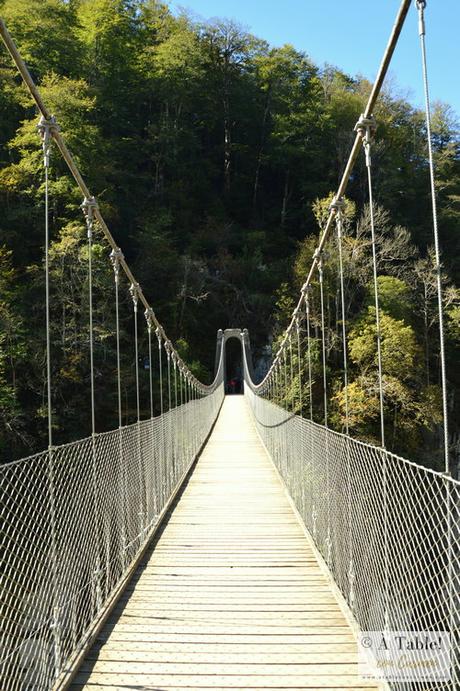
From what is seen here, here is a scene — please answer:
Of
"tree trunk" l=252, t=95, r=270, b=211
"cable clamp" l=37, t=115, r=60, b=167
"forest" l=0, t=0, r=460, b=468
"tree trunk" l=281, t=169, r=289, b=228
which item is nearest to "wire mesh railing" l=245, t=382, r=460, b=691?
"cable clamp" l=37, t=115, r=60, b=167

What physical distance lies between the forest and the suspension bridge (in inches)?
338

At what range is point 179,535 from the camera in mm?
3371

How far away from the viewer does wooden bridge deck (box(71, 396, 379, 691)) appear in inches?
66.5

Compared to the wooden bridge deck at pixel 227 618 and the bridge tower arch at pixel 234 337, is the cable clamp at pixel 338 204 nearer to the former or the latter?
the wooden bridge deck at pixel 227 618

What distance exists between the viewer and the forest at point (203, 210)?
13.4m

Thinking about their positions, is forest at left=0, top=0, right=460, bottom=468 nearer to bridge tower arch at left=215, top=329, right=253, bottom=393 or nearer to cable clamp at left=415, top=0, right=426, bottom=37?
bridge tower arch at left=215, top=329, right=253, bottom=393

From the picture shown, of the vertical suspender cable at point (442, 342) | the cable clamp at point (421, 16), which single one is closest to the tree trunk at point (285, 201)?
the cable clamp at point (421, 16)

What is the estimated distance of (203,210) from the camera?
26.2 meters

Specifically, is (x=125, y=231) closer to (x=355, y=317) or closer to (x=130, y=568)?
(x=355, y=317)

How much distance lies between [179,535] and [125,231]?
739 inches

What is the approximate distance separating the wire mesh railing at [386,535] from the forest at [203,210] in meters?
9.21

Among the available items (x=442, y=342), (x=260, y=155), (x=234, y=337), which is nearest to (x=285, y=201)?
(x=260, y=155)

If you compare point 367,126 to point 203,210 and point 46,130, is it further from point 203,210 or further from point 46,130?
point 203,210

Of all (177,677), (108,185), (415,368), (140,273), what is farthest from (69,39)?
(177,677)
